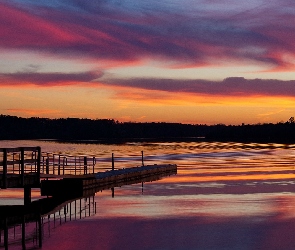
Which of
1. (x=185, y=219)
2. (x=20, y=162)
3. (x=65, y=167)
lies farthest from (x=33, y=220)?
(x=65, y=167)

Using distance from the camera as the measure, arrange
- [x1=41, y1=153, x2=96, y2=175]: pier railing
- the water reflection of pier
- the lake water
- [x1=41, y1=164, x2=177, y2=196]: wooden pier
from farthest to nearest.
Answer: [x1=41, y1=153, x2=96, y2=175]: pier railing
[x1=41, y1=164, x2=177, y2=196]: wooden pier
the lake water
the water reflection of pier

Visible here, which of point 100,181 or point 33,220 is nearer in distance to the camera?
point 33,220

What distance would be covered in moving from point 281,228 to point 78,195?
11.8 metres

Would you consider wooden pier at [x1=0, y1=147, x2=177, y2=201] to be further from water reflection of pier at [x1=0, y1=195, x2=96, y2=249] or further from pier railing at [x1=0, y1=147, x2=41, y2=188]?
water reflection of pier at [x1=0, y1=195, x2=96, y2=249]

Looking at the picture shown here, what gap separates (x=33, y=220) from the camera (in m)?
28.0

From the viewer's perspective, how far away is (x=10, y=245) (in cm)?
2350

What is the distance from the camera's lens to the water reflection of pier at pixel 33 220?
2403 centimetres

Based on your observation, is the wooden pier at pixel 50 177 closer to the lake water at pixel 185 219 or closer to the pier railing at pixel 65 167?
the pier railing at pixel 65 167

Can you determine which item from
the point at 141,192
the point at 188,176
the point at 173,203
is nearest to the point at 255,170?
the point at 188,176

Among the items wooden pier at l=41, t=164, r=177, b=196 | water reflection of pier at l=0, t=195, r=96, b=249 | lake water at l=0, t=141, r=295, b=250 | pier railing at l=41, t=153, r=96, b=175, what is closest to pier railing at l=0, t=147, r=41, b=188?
wooden pier at l=41, t=164, r=177, b=196

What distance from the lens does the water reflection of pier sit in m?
24.0

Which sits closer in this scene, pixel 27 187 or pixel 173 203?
pixel 27 187

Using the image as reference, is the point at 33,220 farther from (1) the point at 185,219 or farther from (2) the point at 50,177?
(2) the point at 50,177

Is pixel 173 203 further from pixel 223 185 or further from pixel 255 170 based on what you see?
pixel 255 170
